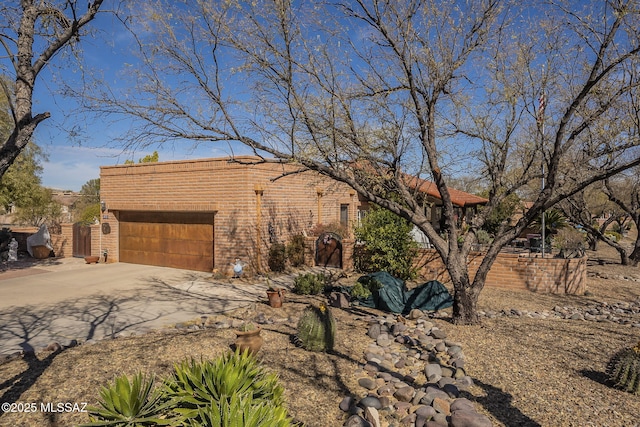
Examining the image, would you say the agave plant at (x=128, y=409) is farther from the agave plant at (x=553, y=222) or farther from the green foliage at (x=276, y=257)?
the agave plant at (x=553, y=222)

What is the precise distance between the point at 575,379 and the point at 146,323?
734 cm

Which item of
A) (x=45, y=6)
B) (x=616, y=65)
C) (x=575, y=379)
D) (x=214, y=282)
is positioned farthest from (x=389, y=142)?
(x=214, y=282)

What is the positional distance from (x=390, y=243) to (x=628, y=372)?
7.47m

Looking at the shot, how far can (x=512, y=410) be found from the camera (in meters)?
4.38

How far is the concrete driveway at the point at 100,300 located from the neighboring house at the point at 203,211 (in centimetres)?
97

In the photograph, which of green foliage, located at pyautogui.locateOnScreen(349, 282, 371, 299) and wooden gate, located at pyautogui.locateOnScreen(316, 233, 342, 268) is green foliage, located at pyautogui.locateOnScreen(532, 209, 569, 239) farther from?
green foliage, located at pyautogui.locateOnScreen(349, 282, 371, 299)

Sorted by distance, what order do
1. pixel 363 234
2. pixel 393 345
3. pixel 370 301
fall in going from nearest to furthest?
1. pixel 393 345
2. pixel 370 301
3. pixel 363 234

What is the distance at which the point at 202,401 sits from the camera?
11.9 ft

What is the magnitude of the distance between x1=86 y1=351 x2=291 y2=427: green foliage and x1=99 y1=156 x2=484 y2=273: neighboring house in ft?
25.8

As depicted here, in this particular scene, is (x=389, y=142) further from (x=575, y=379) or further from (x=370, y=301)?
(x=575, y=379)

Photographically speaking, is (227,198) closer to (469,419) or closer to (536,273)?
(536,273)

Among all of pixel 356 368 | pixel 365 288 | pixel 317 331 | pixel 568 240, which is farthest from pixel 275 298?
pixel 568 240

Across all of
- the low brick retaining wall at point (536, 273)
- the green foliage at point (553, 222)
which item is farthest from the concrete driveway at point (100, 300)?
the green foliage at point (553, 222)

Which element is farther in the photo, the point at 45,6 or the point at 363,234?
the point at 363,234
